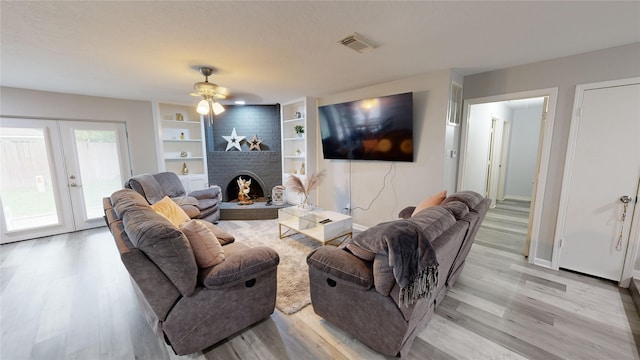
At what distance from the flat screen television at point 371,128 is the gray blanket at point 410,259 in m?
2.21

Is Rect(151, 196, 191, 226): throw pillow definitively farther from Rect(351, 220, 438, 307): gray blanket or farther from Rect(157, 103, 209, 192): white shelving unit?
Rect(157, 103, 209, 192): white shelving unit

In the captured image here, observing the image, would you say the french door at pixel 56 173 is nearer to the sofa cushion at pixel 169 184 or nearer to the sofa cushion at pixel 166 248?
the sofa cushion at pixel 169 184

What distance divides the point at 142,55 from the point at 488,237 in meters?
5.09

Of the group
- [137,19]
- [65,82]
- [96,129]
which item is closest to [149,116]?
[96,129]

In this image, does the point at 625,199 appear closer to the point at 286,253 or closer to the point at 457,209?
the point at 457,209

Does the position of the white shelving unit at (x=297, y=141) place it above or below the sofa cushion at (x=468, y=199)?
above

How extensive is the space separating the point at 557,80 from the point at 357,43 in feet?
7.62

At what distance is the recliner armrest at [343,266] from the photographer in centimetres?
161

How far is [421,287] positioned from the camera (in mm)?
1398

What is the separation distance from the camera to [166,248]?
140cm

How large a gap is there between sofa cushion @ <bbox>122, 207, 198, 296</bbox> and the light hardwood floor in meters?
0.65

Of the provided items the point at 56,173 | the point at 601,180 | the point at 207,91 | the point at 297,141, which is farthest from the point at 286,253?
the point at 56,173

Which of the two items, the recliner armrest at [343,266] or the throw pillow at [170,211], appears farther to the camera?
the throw pillow at [170,211]

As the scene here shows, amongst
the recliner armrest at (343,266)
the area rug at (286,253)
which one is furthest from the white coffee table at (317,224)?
the recliner armrest at (343,266)
